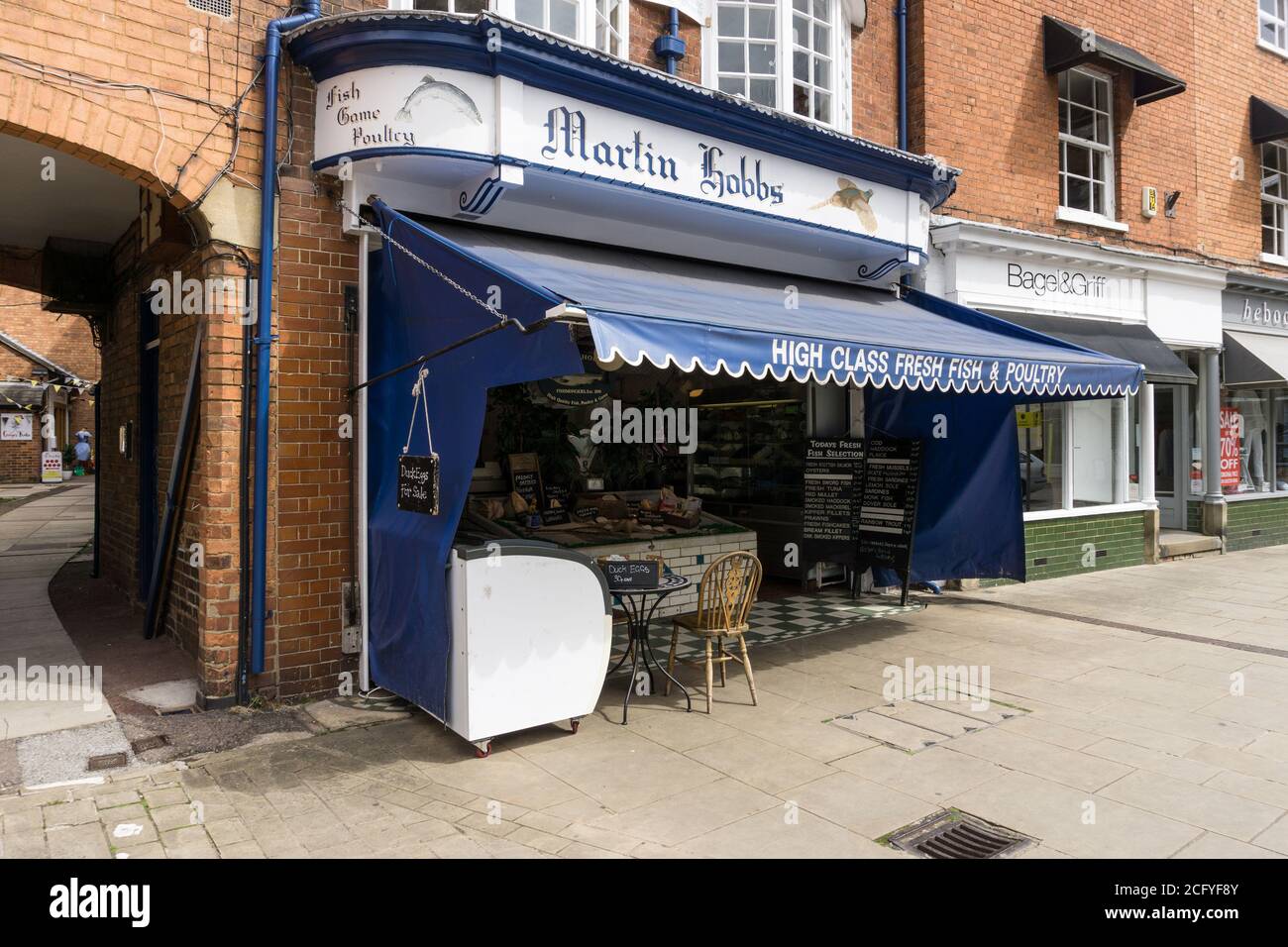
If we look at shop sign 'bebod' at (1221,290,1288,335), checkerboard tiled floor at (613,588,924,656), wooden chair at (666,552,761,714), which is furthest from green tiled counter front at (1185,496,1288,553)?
wooden chair at (666,552,761,714)

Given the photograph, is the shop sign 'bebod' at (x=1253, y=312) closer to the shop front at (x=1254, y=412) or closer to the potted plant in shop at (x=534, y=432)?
the shop front at (x=1254, y=412)

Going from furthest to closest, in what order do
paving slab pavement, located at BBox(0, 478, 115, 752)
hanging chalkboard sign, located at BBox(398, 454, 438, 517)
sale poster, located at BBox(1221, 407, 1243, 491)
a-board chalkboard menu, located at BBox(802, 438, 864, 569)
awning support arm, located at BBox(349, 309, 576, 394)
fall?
sale poster, located at BBox(1221, 407, 1243, 491) → a-board chalkboard menu, located at BBox(802, 438, 864, 569) → paving slab pavement, located at BBox(0, 478, 115, 752) → hanging chalkboard sign, located at BBox(398, 454, 438, 517) → awning support arm, located at BBox(349, 309, 576, 394)

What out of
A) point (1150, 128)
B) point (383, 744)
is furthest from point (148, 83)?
point (1150, 128)

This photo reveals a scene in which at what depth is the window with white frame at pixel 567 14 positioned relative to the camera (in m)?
6.21

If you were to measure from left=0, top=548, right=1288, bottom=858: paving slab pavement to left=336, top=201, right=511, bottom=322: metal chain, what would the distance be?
2347 millimetres

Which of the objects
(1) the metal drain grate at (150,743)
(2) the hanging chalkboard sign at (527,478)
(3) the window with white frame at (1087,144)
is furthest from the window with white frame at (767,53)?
(1) the metal drain grate at (150,743)

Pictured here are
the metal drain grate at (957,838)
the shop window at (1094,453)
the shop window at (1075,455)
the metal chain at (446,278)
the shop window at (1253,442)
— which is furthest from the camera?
the shop window at (1253,442)

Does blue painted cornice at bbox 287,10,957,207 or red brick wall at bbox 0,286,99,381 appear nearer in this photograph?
blue painted cornice at bbox 287,10,957,207

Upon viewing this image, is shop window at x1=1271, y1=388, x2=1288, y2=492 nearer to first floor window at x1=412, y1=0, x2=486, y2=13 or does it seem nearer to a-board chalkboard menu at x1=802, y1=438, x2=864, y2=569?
a-board chalkboard menu at x1=802, y1=438, x2=864, y2=569

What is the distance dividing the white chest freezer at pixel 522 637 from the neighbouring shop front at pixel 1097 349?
6365 millimetres

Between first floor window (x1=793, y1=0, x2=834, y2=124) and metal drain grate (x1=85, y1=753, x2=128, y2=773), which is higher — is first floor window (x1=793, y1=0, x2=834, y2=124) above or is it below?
above

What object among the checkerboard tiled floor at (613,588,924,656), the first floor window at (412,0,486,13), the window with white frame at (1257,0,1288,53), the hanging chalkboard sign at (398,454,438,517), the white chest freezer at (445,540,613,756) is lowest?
the checkerboard tiled floor at (613,588,924,656)

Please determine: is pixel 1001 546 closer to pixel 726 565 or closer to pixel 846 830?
pixel 726 565

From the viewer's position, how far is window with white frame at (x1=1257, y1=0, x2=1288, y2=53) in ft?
45.2
